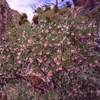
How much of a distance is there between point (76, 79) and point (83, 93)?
33 centimetres

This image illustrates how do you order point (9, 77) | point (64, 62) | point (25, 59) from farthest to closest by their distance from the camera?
1. point (9, 77)
2. point (25, 59)
3. point (64, 62)

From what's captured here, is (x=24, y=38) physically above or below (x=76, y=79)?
above

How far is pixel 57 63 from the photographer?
7.03 metres

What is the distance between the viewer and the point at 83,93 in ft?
25.0

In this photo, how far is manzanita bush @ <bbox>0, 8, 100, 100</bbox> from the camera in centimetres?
723

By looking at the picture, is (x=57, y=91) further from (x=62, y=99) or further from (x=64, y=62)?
(x=64, y=62)

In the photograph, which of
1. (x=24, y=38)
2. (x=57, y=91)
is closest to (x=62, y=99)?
(x=57, y=91)

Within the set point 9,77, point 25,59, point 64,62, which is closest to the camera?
point 64,62

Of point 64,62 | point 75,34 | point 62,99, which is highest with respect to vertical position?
point 75,34

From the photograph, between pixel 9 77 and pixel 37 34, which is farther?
pixel 9 77

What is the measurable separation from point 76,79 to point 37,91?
Result: 2.65 feet

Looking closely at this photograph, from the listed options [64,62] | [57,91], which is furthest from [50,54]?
[57,91]

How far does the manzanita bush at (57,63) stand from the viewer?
723cm

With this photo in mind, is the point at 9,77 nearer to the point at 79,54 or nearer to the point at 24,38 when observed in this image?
the point at 24,38
